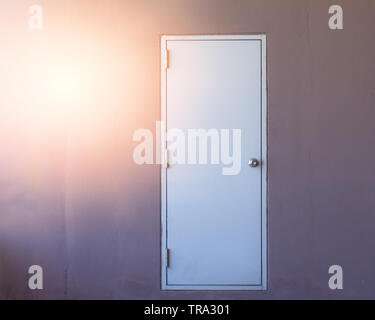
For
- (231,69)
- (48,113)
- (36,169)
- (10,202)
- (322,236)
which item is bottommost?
(322,236)

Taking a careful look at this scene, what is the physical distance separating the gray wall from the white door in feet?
0.29

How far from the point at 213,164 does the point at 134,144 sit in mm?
630

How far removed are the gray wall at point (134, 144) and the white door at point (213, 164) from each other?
0.09 meters

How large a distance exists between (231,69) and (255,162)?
737mm

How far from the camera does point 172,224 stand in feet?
8.85

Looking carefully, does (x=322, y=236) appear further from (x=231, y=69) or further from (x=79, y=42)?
(x=79, y=42)

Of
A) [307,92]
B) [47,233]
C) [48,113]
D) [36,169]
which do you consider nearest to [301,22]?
[307,92]

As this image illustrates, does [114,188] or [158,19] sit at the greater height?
[158,19]

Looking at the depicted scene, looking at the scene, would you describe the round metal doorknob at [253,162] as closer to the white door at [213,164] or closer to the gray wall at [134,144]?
the white door at [213,164]

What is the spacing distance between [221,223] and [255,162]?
54cm

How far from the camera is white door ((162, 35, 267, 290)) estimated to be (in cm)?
266

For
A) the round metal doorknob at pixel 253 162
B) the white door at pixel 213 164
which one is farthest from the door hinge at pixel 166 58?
the round metal doorknob at pixel 253 162

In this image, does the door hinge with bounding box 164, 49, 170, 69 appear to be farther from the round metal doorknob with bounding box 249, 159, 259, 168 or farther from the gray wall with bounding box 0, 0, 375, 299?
the round metal doorknob with bounding box 249, 159, 259, 168

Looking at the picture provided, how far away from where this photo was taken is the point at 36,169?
106 inches
